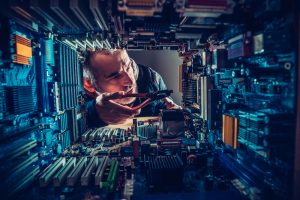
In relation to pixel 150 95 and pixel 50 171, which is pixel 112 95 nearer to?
pixel 150 95

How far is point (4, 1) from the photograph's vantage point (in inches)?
119

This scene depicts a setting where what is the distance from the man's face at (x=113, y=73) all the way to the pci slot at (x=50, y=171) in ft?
11.4

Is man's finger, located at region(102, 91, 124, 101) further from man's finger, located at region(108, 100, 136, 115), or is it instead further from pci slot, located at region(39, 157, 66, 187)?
pci slot, located at region(39, 157, 66, 187)

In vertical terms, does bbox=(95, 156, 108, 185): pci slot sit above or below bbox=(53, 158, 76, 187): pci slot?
above

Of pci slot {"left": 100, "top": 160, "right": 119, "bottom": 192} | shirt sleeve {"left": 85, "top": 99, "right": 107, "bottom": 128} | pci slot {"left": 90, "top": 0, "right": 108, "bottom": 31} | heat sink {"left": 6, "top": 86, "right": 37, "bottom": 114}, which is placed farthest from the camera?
shirt sleeve {"left": 85, "top": 99, "right": 107, "bottom": 128}

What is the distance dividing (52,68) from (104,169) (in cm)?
259

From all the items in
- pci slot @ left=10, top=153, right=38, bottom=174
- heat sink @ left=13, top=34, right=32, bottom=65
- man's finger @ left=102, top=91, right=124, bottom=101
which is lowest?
pci slot @ left=10, top=153, right=38, bottom=174

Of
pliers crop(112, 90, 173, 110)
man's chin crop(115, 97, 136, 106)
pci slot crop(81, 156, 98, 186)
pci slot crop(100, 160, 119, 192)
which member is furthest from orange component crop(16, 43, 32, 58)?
man's chin crop(115, 97, 136, 106)

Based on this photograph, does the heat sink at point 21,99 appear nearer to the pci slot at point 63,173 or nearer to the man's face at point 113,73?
the pci slot at point 63,173

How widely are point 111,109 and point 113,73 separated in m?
1.30

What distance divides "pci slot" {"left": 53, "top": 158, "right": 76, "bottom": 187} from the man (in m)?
3.18

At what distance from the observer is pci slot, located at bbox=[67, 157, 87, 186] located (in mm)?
3781

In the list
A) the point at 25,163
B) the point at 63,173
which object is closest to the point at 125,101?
the point at 63,173

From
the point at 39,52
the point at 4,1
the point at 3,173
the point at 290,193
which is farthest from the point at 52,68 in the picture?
the point at 290,193
